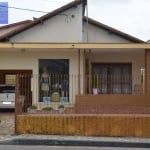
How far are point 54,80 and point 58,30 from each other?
439 cm

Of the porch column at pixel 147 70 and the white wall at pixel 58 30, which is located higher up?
the white wall at pixel 58 30

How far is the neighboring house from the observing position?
1068 inches

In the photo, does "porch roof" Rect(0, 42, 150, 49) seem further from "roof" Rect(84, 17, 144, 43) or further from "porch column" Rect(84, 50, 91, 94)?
"roof" Rect(84, 17, 144, 43)

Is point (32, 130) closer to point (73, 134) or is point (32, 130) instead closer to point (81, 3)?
point (73, 134)

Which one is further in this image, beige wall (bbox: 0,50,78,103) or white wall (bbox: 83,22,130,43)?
white wall (bbox: 83,22,130,43)

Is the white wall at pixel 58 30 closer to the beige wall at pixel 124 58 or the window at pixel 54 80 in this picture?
the beige wall at pixel 124 58

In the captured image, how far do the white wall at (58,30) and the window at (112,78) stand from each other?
205 cm

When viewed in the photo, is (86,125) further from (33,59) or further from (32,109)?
(33,59)

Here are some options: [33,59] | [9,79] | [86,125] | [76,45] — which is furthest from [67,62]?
[86,125]

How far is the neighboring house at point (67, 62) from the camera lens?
89.0ft

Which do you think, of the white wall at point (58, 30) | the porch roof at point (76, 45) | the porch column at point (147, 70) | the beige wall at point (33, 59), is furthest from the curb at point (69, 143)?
the white wall at point (58, 30)

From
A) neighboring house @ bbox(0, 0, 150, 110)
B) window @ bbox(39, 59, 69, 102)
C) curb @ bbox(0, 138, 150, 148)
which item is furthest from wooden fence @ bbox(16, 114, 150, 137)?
window @ bbox(39, 59, 69, 102)

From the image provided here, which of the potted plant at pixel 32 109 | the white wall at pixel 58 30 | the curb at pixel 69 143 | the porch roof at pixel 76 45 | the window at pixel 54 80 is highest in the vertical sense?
the white wall at pixel 58 30

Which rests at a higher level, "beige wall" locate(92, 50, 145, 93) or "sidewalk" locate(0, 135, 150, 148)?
"beige wall" locate(92, 50, 145, 93)
